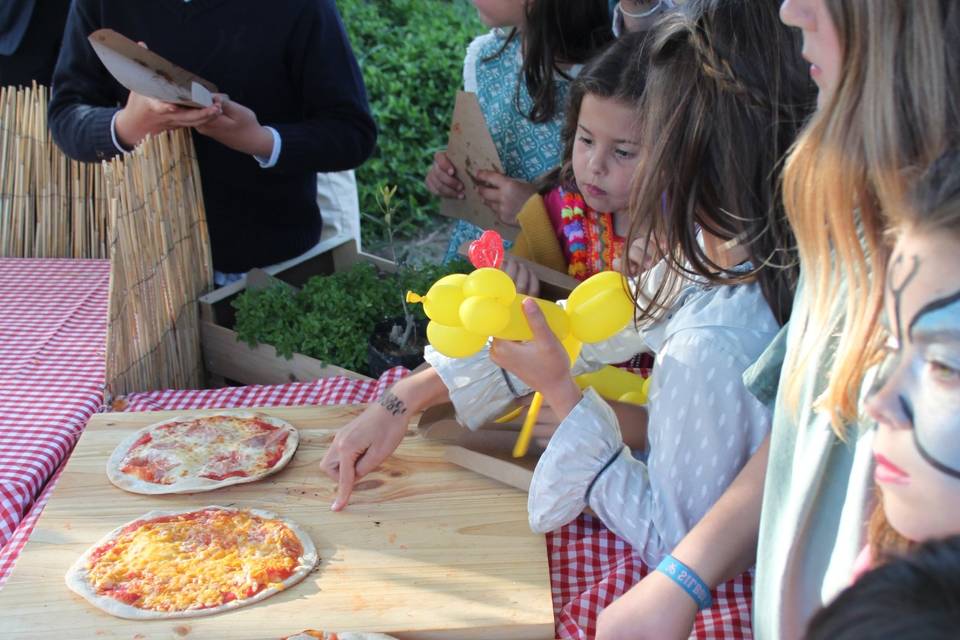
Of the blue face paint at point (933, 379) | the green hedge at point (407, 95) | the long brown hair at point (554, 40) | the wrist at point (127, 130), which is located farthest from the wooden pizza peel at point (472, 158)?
the green hedge at point (407, 95)

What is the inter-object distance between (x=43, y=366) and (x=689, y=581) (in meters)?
1.77

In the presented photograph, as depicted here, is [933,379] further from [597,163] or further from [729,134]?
[597,163]

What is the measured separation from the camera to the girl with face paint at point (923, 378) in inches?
35.1

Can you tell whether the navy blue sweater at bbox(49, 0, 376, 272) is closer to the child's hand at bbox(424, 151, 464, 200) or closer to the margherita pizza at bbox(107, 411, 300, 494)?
the child's hand at bbox(424, 151, 464, 200)

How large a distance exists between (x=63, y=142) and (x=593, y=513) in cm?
194

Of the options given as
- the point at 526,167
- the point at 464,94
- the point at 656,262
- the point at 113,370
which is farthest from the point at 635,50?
the point at 113,370

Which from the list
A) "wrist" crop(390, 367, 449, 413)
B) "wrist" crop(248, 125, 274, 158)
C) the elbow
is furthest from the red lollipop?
the elbow

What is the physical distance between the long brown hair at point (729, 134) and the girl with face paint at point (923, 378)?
58 cm

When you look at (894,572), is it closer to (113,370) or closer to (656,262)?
(656,262)

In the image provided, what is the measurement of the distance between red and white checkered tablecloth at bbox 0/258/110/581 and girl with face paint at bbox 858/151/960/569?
1.49 meters

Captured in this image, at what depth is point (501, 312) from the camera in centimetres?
152

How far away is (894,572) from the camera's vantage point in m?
0.70

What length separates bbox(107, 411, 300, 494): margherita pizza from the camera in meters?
1.92

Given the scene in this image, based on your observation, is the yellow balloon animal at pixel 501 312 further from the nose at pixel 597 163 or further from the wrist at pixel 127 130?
the wrist at pixel 127 130
